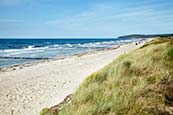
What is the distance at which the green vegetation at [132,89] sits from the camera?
6.47 metres

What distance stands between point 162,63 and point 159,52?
720 mm

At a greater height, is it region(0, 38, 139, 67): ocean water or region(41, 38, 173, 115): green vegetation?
region(41, 38, 173, 115): green vegetation

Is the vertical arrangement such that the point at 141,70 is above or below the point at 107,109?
above

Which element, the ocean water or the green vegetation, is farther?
the ocean water

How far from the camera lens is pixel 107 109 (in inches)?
263

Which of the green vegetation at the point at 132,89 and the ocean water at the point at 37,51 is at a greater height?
the green vegetation at the point at 132,89

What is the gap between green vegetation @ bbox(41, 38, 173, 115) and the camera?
6.47 m

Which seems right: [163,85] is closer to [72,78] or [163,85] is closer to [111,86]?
[111,86]

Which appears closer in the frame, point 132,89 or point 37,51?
point 132,89

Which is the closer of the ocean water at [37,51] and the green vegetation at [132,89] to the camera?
the green vegetation at [132,89]

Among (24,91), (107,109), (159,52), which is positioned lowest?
(24,91)

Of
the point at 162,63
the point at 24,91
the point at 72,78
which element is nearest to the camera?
the point at 162,63

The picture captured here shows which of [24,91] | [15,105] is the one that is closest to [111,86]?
[15,105]

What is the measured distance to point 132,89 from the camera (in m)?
7.00
